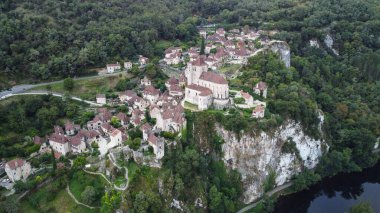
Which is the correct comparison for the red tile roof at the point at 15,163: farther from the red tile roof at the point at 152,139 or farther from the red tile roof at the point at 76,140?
the red tile roof at the point at 152,139

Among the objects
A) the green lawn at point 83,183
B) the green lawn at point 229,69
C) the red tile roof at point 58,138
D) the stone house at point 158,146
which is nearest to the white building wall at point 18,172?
the red tile roof at point 58,138

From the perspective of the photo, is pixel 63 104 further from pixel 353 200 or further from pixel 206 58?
pixel 353 200

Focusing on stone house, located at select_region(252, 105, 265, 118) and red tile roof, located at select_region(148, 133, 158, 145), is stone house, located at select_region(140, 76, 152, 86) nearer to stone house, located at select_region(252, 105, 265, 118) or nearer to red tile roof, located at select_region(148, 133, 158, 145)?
red tile roof, located at select_region(148, 133, 158, 145)

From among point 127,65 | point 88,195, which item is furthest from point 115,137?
point 127,65

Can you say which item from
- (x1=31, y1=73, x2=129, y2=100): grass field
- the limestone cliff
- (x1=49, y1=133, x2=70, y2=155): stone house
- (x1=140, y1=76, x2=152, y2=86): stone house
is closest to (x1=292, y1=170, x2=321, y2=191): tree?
the limestone cliff

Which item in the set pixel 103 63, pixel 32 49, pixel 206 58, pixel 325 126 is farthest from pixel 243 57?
pixel 32 49

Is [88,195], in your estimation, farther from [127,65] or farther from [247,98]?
[127,65]
